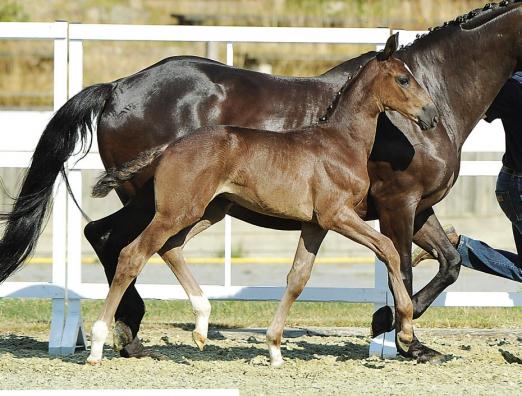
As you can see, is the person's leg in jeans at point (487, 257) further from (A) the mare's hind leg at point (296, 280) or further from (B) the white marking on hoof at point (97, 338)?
(B) the white marking on hoof at point (97, 338)

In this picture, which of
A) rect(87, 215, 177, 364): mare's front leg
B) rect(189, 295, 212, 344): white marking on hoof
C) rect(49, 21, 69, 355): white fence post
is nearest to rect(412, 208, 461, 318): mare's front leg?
rect(189, 295, 212, 344): white marking on hoof

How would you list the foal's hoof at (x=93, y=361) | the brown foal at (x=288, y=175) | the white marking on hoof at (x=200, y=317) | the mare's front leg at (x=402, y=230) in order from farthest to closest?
1. the mare's front leg at (x=402, y=230)
2. the foal's hoof at (x=93, y=361)
3. the white marking on hoof at (x=200, y=317)
4. the brown foal at (x=288, y=175)

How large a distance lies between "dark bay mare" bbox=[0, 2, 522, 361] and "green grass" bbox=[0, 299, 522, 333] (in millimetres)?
1636

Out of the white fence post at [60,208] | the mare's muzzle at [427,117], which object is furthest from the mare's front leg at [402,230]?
the white fence post at [60,208]

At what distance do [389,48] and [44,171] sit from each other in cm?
213

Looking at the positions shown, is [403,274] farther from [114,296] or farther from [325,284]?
[325,284]

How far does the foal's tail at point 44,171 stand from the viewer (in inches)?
264

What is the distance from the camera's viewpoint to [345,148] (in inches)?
251

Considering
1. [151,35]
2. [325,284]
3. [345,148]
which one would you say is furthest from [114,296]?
[325,284]

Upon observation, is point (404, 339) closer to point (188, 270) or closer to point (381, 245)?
point (381, 245)

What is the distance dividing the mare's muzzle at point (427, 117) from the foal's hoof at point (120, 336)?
6.89ft

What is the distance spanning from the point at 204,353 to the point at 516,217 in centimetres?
208

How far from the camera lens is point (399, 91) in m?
6.36

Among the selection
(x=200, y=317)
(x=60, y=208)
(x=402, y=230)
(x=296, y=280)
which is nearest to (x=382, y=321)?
(x=402, y=230)
